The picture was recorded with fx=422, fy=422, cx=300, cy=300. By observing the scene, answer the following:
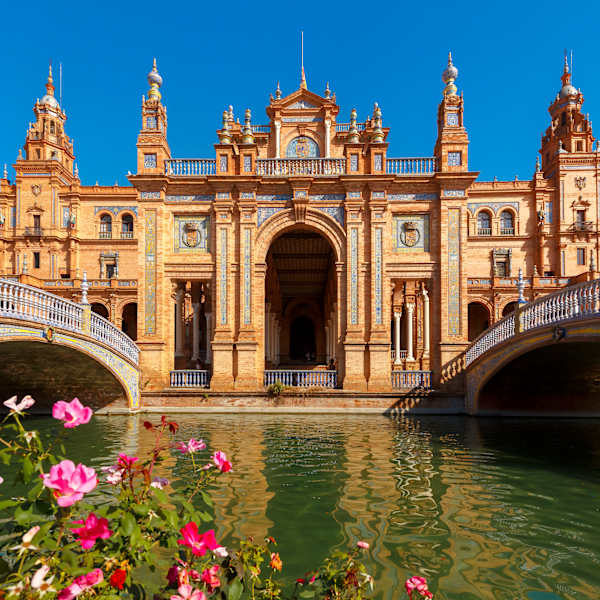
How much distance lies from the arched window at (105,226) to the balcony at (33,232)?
4699 millimetres

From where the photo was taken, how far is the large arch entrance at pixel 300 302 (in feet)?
74.9

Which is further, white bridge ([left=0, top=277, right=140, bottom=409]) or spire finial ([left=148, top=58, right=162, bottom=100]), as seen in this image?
spire finial ([left=148, top=58, right=162, bottom=100])

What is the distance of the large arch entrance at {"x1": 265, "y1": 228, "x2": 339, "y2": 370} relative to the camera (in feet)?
Result: 74.9

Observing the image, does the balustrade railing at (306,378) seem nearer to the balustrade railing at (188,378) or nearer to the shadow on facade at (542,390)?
the balustrade railing at (188,378)

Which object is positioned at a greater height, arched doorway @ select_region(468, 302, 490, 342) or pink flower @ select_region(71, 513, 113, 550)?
arched doorway @ select_region(468, 302, 490, 342)

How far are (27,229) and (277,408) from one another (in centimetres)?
3160

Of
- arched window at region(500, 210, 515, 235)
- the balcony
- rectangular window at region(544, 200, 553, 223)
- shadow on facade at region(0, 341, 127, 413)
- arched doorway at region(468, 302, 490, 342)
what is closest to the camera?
shadow on facade at region(0, 341, 127, 413)

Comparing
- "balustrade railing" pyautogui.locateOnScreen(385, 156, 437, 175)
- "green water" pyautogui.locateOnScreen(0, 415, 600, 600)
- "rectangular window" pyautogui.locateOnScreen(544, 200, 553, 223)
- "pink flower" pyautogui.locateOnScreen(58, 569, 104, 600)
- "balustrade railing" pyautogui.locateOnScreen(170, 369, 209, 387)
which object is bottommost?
"green water" pyautogui.locateOnScreen(0, 415, 600, 600)

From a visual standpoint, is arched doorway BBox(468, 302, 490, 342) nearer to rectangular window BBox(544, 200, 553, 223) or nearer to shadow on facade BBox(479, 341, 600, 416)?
rectangular window BBox(544, 200, 553, 223)

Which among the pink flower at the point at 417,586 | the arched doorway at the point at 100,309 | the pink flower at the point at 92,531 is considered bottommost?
the pink flower at the point at 417,586

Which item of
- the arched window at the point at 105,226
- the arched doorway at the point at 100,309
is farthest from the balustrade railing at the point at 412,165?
the arched window at the point at 105,226

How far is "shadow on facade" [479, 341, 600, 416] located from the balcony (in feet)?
119

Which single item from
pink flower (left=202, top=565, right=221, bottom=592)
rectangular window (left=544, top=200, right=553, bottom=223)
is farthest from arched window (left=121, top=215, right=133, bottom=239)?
pink flower (left=202, top=565, right=221, bottom=592)

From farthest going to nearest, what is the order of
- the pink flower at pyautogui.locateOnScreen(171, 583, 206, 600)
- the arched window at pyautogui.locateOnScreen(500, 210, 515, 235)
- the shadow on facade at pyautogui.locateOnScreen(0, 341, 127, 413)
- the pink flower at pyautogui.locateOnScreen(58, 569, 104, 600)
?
the arched window at pyautogui.locateOnScreen(500, 210, 515, 235) → the shadow on facade at pyautogui.locateOnScreen(0, 341, 127, 413) → the pink flower at pyautogui.locateOnScreen(171, 583, 206, 600) → the pink flower at pyautogui.locateOnScreen(58, 569, 104, 600)
